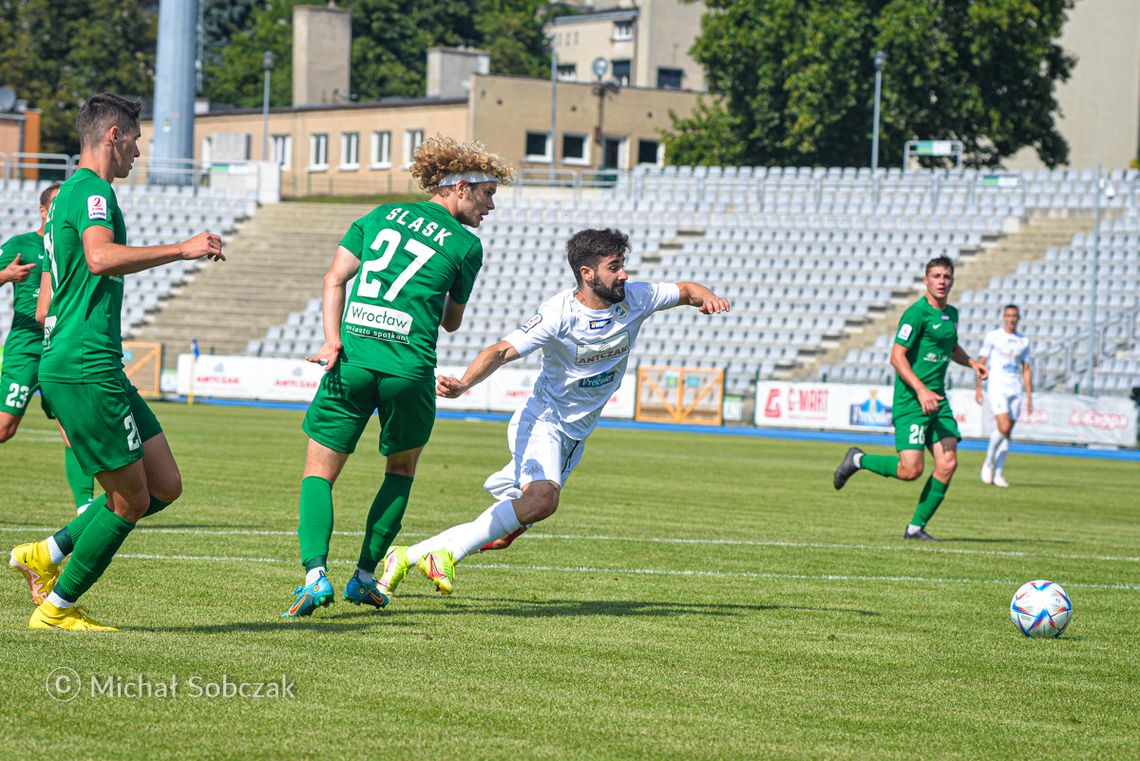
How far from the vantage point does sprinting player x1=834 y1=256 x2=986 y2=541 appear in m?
12.9

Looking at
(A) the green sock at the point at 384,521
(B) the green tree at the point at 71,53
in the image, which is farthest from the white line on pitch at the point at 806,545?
(B) the green tree at the point at 71,53

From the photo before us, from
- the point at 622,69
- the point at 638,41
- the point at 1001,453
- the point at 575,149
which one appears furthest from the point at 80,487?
the point at 622,69

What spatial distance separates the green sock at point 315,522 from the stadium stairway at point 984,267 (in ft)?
99.6

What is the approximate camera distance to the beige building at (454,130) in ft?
197

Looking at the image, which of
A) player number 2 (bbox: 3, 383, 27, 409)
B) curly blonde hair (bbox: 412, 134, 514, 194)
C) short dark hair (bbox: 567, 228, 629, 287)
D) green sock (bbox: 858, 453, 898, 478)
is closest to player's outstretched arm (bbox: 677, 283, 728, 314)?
short dark hair (bbox: 567, 228, 629, 287)

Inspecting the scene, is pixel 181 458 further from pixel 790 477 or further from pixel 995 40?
pixel 995 40

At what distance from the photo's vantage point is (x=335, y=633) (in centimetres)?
709

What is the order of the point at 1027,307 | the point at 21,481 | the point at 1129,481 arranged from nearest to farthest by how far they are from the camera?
the point at 21,481 < the point at 1129,481 < the point at 1027,307

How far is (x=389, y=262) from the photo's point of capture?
302 inches

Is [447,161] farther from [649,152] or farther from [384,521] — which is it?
[649,152]

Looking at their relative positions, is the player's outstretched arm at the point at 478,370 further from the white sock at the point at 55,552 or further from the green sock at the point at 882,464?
the green sock at the point at 882,464

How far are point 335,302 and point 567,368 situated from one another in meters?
1.41

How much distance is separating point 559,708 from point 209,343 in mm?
37591

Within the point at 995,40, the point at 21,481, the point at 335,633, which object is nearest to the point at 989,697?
the point at 335,633
